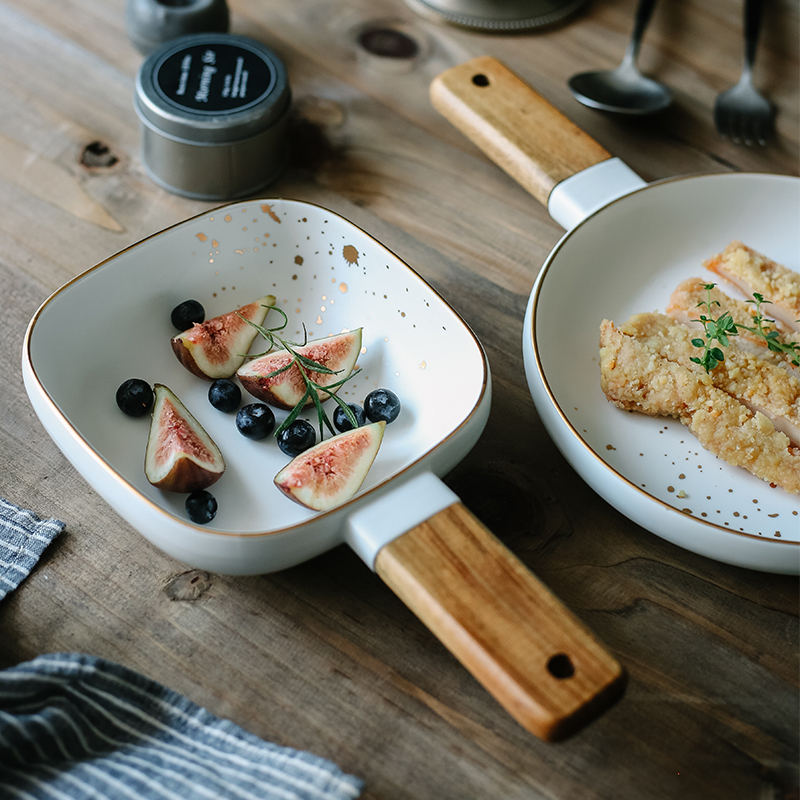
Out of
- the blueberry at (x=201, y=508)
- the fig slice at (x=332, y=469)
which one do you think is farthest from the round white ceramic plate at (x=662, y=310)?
the blueberry at (x=201, y=508)

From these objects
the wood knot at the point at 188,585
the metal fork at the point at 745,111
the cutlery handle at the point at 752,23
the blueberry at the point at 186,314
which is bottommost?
the wood knot at the point at 188,585

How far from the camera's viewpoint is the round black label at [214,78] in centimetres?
149

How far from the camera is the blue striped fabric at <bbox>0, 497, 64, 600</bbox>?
1.12 metres

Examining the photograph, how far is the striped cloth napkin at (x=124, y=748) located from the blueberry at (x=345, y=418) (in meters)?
0.45

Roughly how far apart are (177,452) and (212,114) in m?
0.71

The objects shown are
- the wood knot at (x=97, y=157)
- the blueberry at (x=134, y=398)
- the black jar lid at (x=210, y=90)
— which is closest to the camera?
the blueberry at (x=134, y=398)

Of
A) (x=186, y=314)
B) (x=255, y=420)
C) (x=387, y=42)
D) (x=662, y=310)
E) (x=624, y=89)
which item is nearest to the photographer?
(x=255, y=420)

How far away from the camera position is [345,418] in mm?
1227

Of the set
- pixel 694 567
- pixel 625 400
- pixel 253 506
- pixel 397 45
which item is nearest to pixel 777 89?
pixel 397 45

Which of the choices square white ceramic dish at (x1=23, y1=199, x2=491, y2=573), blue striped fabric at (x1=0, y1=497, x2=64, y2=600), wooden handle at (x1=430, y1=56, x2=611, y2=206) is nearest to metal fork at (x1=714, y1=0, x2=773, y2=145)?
wooden handle at (x1=430, y1=56, x2=611, y2=206)

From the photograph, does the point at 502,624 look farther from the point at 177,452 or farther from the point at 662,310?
the point at 662,310

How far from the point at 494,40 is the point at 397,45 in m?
0.24

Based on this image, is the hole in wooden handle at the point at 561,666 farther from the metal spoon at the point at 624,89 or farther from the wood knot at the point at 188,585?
the metal spoon at the point at 624,89

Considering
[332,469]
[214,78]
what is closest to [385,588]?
[332,469]
